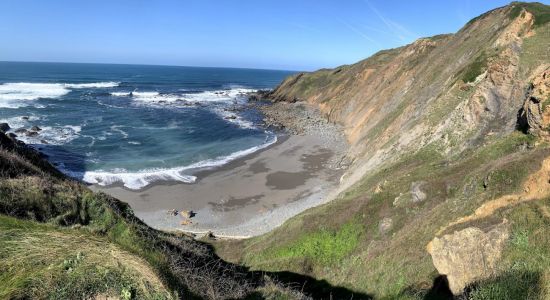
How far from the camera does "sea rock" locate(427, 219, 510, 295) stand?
9.55 meters

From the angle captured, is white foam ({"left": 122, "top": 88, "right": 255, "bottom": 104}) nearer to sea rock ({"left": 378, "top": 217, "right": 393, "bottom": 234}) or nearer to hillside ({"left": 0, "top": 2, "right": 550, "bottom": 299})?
hillside ({"left": 0, "top": 2, "right": 550, "bottom": 299})

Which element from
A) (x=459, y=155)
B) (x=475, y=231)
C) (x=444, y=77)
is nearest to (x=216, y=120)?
(x=444, y=77)

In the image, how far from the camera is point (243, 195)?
35844 millimetres

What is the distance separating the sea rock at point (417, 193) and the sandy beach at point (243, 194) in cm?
1311

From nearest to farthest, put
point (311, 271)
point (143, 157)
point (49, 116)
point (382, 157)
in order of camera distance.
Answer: point (311, 271) → point (382, 157) → point (143, 157) → point (49, 116)

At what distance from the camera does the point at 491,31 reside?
3800 cm

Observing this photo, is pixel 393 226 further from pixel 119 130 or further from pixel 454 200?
pixel 119 130

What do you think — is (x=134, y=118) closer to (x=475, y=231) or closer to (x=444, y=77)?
(x=444, y=77)

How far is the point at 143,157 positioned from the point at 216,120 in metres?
27.4

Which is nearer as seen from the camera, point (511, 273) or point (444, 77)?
point (511, 273)

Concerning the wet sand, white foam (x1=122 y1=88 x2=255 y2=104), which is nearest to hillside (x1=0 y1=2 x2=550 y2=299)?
the wet sand

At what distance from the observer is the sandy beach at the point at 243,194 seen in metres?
30.4

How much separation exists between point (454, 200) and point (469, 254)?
18.7 ft

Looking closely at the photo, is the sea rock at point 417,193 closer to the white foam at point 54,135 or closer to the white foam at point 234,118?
the white foam at point 54,135
